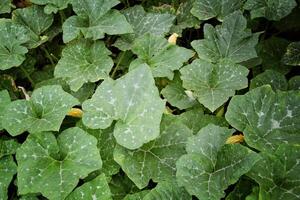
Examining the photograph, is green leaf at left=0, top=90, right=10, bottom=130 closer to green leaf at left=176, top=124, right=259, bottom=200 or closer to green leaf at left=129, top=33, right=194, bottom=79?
green leaf at left=129, top=33, right=194, bottom=79

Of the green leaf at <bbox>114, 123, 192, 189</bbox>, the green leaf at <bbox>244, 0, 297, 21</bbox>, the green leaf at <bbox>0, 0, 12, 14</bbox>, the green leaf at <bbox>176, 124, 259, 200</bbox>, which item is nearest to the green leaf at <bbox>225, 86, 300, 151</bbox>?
the green leaf at <bbox>176, 124, 259, 200</bbox>

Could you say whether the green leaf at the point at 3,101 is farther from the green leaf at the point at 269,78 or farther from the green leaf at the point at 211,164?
the green leaf at the point at 269,78

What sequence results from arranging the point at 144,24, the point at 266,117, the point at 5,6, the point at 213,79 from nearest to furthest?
the point at 266,117 → the point at 213,79 → the point at 144,24 → the point at 5,6

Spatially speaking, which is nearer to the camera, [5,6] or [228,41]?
[228,41]

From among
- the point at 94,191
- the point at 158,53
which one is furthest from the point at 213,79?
the point at 94,191

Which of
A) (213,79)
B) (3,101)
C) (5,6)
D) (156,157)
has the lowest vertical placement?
(156,157)

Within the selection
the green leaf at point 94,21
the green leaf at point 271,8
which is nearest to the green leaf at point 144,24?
the green leaf at point 94,21

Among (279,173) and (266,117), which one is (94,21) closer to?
(266,117)
